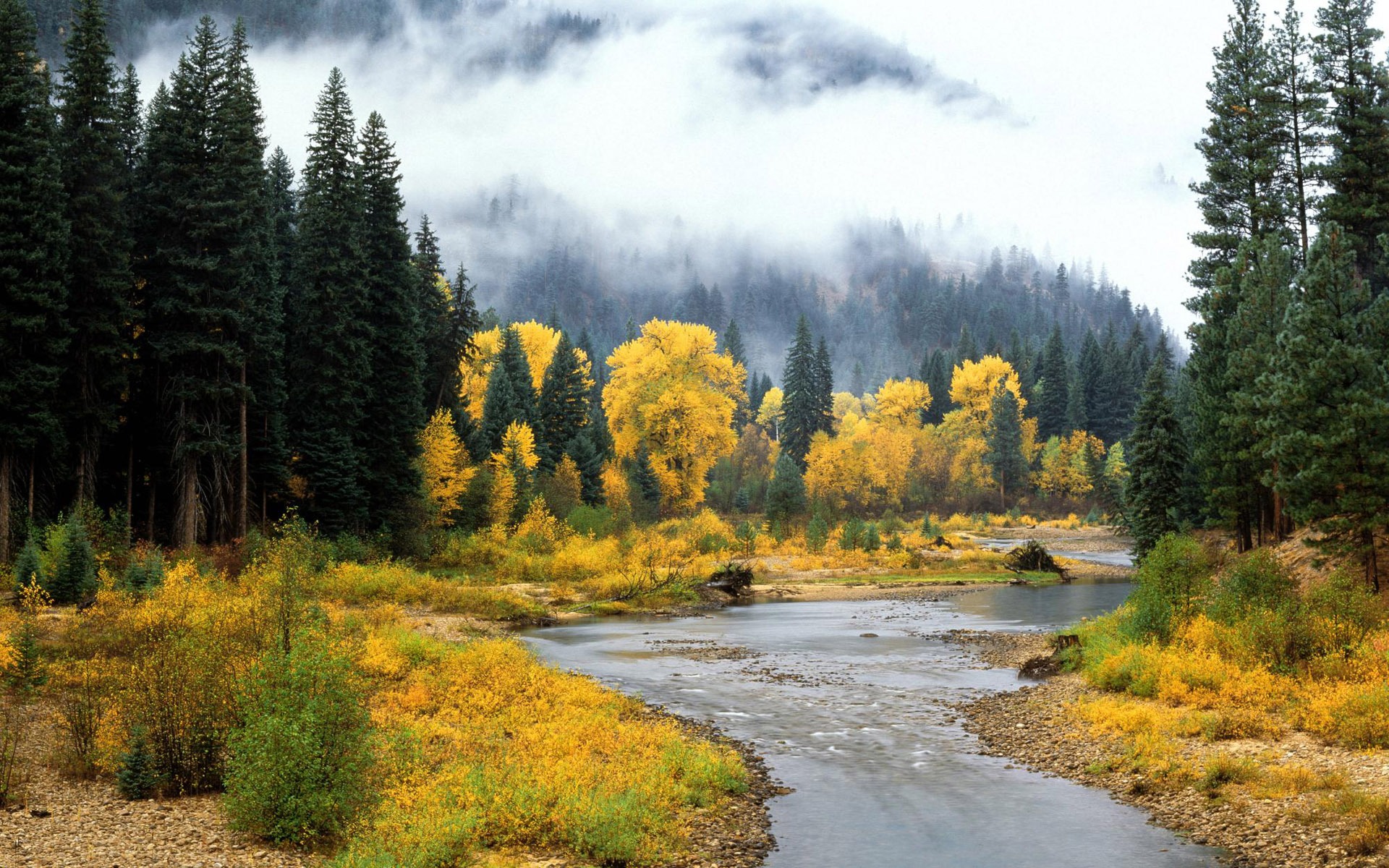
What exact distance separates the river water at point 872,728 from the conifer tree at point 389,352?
43.2 ft

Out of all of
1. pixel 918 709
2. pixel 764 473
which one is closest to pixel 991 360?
pixel 764 473

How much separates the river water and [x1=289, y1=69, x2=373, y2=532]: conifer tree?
1295 cm

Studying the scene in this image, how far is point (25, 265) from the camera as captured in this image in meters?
31.9

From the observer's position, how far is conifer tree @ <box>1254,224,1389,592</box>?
81.4ft

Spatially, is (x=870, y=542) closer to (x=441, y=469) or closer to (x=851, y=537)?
(x=851, y=537)

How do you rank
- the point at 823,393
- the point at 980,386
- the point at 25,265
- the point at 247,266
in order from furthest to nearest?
the point at 980,386, the point at 823,393, the point at 247,266, the point at 25,265

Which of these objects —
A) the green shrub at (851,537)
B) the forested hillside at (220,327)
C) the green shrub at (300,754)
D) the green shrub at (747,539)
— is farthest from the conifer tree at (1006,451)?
the green shrub at (300,754)

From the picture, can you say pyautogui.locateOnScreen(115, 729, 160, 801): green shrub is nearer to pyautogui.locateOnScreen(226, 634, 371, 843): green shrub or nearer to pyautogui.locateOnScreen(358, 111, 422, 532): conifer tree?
pyautogui.locateOnScreen(226, 634, 371, 843): green shrub

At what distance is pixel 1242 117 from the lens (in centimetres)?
4378

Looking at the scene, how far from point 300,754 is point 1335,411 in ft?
86.4

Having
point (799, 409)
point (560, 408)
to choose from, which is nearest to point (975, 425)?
point (799, 409)

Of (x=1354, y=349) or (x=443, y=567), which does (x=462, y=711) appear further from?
(x=443, y=567)

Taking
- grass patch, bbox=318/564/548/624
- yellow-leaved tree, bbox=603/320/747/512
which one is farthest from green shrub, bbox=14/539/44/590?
yellow-leaved tree, bbox=603/320/747/512

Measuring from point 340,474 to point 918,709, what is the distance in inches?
1165
